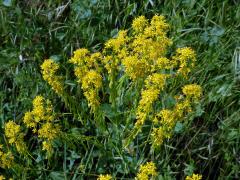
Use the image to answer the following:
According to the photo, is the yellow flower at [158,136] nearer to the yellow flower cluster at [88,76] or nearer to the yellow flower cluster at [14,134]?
the yellow flower cluster at [88,76]

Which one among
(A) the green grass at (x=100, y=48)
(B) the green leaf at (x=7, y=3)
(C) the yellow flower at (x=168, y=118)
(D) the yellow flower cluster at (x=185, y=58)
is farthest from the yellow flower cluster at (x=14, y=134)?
(B) the green leaf at (x=7, y=3)

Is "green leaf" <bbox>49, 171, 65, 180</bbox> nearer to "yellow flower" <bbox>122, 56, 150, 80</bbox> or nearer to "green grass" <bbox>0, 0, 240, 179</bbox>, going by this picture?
"green grass" <bbox>0, 0, 240, 179</bbox>

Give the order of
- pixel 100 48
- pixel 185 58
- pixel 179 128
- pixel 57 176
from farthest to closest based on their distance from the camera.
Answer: pixel 100 48 < pixel 179 128 < pixel 57 176 < pixel 185 58

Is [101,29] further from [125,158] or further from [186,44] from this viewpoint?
[125,158]

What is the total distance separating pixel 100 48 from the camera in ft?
13.1

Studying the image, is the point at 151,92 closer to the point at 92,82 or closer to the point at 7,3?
the point at 92,82

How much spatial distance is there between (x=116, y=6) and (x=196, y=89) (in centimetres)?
157

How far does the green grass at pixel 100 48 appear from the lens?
10.7 feet

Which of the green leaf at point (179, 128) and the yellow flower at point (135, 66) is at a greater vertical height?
the yellow flower at point (135, 66)

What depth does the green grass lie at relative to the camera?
325cm

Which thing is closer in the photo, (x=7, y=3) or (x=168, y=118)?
(x=168, y=118)

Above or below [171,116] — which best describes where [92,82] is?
above

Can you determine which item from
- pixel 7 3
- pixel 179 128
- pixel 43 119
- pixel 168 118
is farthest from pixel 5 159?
pixel 7 3

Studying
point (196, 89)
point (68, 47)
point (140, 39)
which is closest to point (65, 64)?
point (68, 47)
